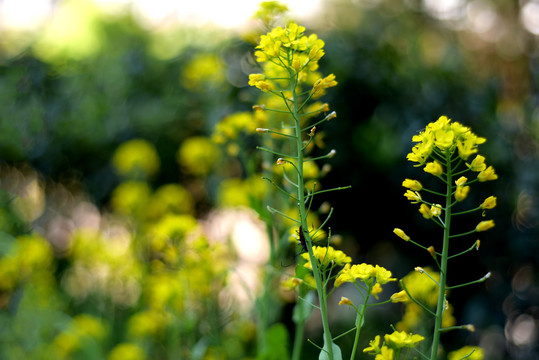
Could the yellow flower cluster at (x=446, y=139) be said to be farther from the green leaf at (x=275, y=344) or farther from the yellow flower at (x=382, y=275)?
the green leaf at (x=275, y=344)

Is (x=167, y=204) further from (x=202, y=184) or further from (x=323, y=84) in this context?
(x=323, y=84)

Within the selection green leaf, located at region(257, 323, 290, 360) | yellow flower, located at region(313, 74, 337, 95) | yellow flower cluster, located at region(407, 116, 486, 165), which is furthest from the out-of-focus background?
yellow flower cluster, located at region(407, 116, 486, 165)

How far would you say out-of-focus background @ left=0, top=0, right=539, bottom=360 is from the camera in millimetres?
2207

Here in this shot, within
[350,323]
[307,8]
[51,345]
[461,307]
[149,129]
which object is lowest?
[51,345]

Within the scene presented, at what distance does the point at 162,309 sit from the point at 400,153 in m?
1.51

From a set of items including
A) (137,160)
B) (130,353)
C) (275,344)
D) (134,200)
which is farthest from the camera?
(137,160)

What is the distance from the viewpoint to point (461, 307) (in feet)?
9.36

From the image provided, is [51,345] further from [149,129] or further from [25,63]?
[25,63]

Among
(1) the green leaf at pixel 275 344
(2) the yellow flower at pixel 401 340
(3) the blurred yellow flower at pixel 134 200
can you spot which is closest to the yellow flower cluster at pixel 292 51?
(2) the yellow flower at pixel 401 340

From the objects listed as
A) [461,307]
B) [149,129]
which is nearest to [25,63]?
[149,129]

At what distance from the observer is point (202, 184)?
3715 mm

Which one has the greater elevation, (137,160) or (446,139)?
(446,139)

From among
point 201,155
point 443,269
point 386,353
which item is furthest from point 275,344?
point 201,155

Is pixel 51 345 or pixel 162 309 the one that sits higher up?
pixel 162 309
